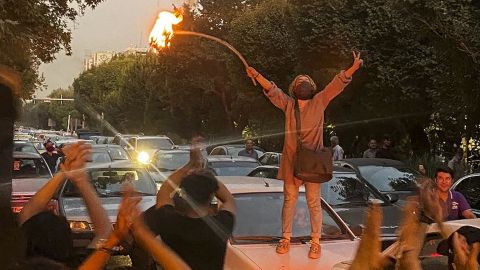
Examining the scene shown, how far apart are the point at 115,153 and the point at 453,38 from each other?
1077 cm

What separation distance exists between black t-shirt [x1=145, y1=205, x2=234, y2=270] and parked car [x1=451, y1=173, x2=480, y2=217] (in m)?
5.99

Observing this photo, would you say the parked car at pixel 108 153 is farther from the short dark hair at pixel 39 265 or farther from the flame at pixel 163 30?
the short dark hair at pixel 39 265

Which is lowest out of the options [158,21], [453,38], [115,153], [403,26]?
[115,153]

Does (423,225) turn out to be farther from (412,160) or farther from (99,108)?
(99,108)

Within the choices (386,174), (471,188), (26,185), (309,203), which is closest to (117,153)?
(26,185)

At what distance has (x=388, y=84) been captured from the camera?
24031 millimetres

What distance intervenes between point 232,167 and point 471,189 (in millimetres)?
5690

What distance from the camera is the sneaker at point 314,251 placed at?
5339 millimetres

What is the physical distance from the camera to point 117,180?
11281 millimetres

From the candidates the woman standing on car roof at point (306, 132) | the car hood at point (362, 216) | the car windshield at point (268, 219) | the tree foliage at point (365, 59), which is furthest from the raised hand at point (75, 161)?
the car hood at point (362, 216)

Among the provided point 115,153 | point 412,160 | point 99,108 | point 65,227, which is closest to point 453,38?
point 412,160

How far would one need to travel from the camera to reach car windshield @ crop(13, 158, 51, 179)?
12836 millimetres

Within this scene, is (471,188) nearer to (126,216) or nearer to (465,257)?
(465,257)

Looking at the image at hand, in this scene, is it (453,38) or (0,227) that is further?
(453,38)
